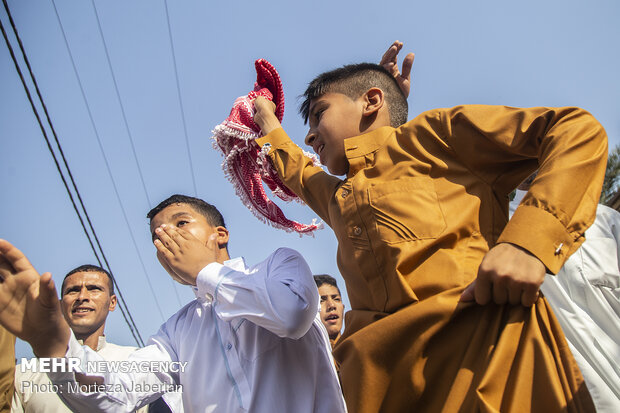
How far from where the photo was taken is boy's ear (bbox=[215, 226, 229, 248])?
11.1ft

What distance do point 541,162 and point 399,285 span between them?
25.2 inches

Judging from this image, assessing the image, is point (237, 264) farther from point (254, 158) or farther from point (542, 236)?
point (542, 236)

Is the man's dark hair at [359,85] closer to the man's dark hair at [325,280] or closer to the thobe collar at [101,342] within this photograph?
the thobe collar at [101,342]

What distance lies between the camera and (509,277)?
1.46m

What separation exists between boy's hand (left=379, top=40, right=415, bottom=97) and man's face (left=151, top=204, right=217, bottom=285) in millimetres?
1460

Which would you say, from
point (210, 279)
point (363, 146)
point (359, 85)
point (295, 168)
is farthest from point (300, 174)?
point (210, 279)

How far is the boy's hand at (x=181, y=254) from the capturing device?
2658 millimetres

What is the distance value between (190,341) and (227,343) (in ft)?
0.95

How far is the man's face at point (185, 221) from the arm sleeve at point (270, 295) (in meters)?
0.59

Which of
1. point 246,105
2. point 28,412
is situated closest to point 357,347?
point 246,105

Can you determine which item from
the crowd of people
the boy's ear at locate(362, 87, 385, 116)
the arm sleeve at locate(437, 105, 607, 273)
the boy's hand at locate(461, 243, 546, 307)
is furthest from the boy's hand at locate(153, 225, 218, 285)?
the boy's hand at locate(461, 243, 546, 307)

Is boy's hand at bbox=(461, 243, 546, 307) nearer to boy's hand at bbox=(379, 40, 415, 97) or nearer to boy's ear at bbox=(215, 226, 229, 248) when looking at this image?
boy's hand at bbox=(379, 40, 415, 97)

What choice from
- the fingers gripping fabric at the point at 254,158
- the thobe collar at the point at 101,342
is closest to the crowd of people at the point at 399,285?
the fingers gripping fabric at the point at 254,158

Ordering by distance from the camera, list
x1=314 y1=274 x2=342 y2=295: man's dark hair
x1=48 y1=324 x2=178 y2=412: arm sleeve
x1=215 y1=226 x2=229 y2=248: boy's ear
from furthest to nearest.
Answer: x1=314 y1=274 x2=342 y2=295: man's dark hair → x1=215 y1=226 x2=229 y2=248: boy's ear → x1=48 y1=324 x2=178 y2=412: arm sleeve
